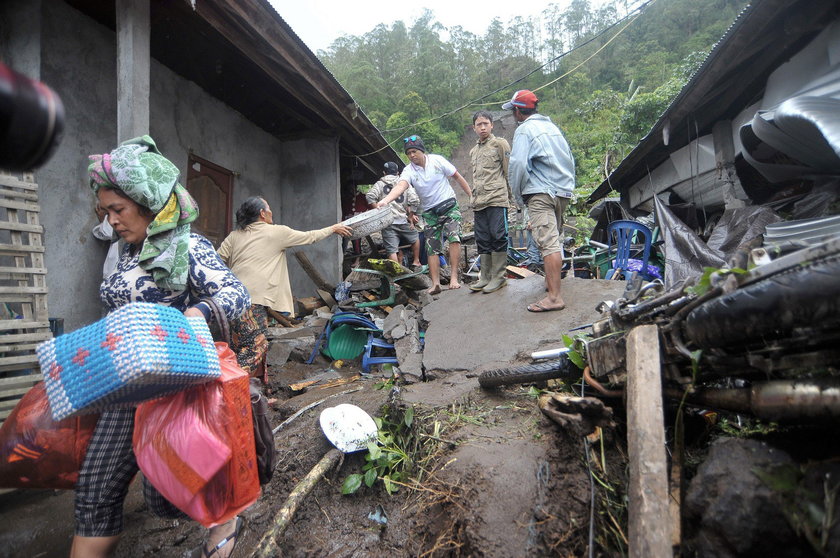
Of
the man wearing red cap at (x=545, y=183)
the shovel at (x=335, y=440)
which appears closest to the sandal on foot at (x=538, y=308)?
the man wearing red cap at (x=545, y=183)

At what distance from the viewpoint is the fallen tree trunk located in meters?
1.71

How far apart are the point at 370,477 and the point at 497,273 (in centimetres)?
281

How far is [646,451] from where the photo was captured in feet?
4.24

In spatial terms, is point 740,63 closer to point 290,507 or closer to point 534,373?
point 534,373

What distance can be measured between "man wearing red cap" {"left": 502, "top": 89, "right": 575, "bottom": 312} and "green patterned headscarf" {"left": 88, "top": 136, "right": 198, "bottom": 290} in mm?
2814

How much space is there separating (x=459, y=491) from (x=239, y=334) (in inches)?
69.0

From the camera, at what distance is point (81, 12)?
13.3 feet

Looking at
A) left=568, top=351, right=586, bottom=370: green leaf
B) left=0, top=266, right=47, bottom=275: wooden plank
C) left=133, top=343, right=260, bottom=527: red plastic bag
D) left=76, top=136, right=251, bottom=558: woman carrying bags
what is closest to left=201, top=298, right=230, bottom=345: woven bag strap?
left=76, top=136, right=251, bottom=558: woman carrying bags

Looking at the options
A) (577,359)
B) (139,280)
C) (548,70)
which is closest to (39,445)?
(139,280)

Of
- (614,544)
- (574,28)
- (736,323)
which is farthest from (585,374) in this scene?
(574,28)

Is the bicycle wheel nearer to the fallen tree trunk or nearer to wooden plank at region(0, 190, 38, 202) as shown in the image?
the fallen tree trunk

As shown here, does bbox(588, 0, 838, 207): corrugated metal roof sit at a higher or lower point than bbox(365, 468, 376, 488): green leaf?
higher

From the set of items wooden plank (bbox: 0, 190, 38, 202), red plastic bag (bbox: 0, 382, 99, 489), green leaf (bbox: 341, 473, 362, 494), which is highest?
wooden plank (bbox: 0, 190, 38, 202)

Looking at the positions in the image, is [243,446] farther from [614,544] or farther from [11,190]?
[11,190]
